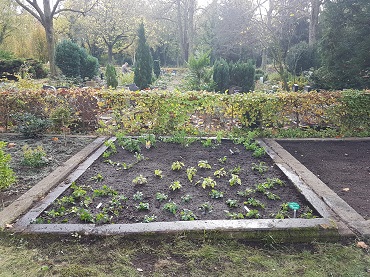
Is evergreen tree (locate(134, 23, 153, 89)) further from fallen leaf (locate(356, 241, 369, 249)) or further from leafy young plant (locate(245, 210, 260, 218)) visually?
fallen leaf (locate(356, 241, 369, 249))

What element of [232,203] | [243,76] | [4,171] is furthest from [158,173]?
[243,76]

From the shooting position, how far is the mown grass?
2549 mm

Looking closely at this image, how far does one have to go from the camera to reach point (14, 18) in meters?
27.7

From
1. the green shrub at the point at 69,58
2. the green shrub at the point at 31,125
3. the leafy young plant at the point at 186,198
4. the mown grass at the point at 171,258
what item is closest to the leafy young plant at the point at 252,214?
the mown grass at the point at 171,258

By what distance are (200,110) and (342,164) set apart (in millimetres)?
2976

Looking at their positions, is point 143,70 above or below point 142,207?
above

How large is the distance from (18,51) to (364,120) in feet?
91.5

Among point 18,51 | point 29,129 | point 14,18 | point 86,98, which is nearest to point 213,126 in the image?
point 86,98

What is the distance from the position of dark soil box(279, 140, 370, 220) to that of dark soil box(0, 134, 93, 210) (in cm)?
395

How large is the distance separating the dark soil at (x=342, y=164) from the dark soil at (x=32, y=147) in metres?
3.95

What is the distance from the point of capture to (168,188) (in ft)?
13.2

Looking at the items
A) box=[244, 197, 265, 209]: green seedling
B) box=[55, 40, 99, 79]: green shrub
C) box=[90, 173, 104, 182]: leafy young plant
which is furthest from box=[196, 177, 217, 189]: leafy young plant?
box=[55, 40, 99, 79]: green shrub

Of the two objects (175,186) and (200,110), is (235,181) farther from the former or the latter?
(200,110)

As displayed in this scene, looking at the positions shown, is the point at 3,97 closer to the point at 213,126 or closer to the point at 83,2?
the point at 213,126
